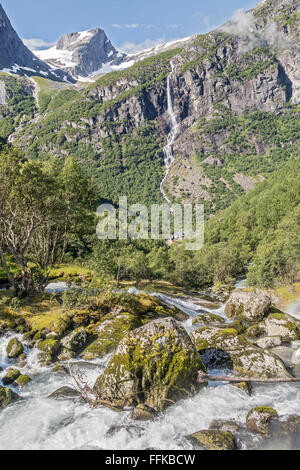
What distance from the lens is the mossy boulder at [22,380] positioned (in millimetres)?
16383

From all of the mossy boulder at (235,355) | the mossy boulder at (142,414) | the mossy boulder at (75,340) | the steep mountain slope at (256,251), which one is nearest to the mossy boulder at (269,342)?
the mossy boulder at (235,355)

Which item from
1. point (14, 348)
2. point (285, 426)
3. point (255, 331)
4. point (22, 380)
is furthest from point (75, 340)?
point (255, 331)

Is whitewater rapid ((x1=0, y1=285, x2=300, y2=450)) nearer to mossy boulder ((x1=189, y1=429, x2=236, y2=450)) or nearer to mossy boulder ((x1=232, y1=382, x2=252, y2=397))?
mossy boulder ((x1=232, y1=382, x2=252, y2=397))

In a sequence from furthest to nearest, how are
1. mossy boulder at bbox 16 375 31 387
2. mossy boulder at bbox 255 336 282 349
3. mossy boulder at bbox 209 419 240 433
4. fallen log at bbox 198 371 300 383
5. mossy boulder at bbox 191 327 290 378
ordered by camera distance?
mossy boulder at bbox 255 336 282 349 < mossy boulder at bbox 191 327 290 378 < mossy boulder at bbox 16 375 31 387 < fallen log at bbox 198 371 300 383 < mossy boulder at bbox 209 419 240 433

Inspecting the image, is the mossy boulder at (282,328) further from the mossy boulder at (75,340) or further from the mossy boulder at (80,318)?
the mossy boulder at (75,340)

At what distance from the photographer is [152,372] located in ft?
48.5

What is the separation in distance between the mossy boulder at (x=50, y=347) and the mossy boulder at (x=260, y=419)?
509 inches

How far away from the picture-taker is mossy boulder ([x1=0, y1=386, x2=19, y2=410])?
1453cm

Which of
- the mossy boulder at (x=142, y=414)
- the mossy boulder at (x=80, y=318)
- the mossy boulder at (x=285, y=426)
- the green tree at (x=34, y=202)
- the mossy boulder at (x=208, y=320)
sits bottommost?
the mossy boulder at (x=208, y=320)

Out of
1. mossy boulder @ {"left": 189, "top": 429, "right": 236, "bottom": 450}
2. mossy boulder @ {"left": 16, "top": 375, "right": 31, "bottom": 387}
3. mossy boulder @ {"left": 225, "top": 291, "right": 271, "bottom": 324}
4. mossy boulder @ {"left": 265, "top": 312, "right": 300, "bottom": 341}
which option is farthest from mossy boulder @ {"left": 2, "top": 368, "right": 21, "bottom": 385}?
mossy boulder @ {"left": 225, "top": 291, "right": 271, "bottom": 324}

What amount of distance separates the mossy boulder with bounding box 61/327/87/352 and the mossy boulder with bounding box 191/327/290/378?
8641mm

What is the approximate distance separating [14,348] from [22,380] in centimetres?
345
